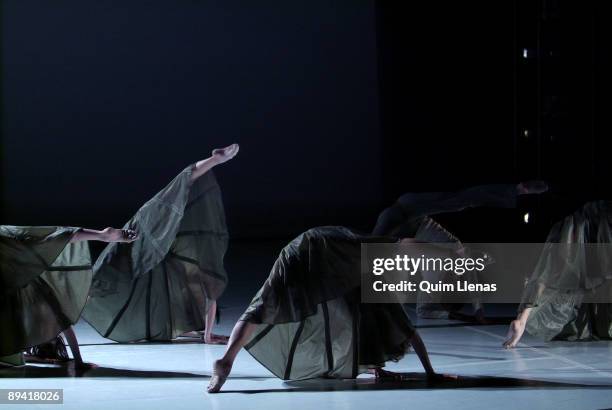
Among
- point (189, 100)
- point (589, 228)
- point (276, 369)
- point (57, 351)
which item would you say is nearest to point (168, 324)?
point (57, 351)

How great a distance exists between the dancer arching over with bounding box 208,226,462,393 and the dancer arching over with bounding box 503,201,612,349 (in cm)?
137

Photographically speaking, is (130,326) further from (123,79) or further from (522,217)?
(123,79)

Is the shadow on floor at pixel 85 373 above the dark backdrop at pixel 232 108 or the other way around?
the other way around

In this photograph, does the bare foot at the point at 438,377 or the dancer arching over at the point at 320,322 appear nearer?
the dancer arching over at the point at 320,322

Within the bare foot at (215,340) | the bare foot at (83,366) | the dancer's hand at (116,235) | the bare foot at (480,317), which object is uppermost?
the dancer's hand at (116,235)

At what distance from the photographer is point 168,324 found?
5.65 metres

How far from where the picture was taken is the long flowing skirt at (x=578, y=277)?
5.59 metres

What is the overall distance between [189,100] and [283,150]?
1.17 meters

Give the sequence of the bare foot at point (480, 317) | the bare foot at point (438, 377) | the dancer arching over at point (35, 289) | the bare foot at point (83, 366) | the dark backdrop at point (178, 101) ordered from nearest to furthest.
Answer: the bare foot at point (438, 377)
the dancer arching over at point (35, 289)
the bare foot at point (83, 366)
the bare foot at point (480, 317)
the dark backdrop at point (178, 101)

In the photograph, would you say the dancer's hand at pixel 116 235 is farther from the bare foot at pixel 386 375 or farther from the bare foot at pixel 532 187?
the bare foot at pixel 532 187

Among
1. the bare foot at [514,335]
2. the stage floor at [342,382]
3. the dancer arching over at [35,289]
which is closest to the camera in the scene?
the stage floor at [342,382]

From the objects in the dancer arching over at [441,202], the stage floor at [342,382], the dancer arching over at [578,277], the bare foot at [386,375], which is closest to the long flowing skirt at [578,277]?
the dancer arching over at [578,277]

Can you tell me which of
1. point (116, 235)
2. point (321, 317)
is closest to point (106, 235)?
point (116, 235)

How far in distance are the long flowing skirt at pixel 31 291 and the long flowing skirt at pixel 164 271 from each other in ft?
2.56
